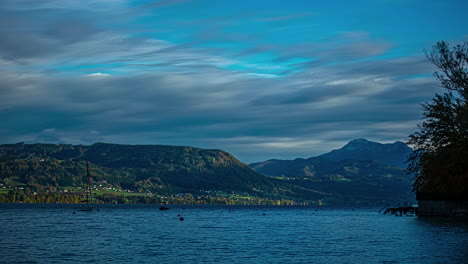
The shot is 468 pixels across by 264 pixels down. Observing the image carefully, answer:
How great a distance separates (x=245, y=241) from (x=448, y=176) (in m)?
53.5

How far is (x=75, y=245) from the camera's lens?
249 feet

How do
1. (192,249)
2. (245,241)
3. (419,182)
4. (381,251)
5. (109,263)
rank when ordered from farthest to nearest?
(419,182) → (245,241) → (192,249) → (381,251) → (109,263)

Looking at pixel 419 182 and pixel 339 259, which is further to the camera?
pixel 419 182

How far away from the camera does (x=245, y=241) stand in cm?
8556

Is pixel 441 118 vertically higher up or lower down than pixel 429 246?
higher up

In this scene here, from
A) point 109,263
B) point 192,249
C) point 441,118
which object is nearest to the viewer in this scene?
point 109,263

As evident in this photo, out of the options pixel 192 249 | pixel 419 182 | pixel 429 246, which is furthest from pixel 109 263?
pixel 419 182

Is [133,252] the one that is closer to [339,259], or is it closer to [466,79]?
[339,259]

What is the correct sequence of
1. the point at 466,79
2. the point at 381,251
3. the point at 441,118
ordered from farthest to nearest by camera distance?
1. the point at 441,118
2. the point at 466,79
3. the point at 381,251

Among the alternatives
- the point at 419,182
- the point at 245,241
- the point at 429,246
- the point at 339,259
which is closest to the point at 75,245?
the point at 245,241

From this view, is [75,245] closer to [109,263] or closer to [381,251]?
[109,263]

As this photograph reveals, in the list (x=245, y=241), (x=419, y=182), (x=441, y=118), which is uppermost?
(x=441, y=118)

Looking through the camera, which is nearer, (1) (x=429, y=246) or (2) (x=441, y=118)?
(1) (x=429, y=246)

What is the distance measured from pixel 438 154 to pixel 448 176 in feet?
22.3
